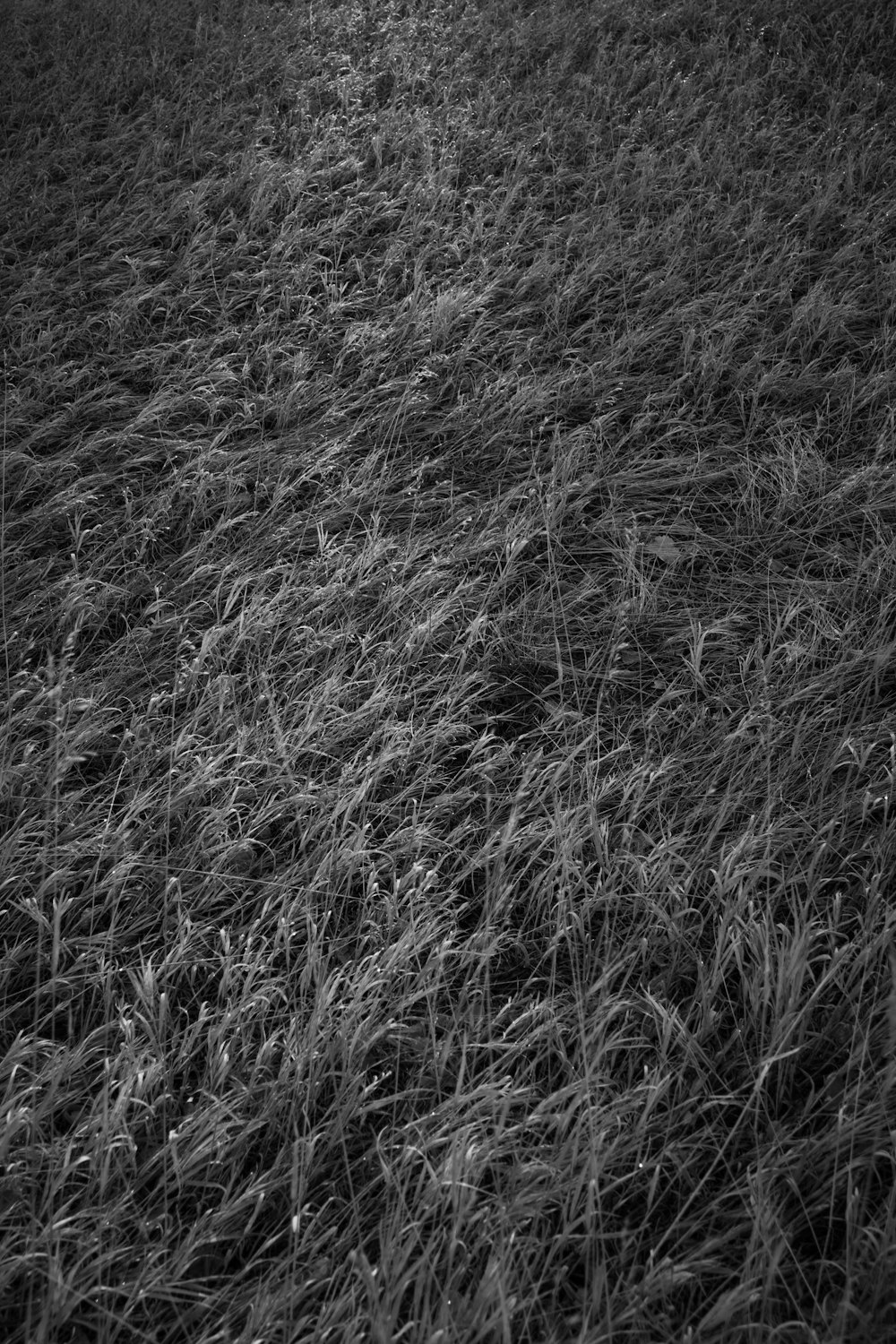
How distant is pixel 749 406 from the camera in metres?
3.80

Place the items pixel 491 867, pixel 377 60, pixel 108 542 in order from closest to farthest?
pixel 491 867 → pixel 108 542 → pixel 377 60

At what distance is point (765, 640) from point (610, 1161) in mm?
1695

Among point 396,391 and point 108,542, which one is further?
point 396,391

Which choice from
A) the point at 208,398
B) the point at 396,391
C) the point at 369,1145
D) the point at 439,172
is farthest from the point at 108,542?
the point at 439,172

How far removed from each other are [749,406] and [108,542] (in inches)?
98.2

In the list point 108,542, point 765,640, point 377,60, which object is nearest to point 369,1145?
point 765,640

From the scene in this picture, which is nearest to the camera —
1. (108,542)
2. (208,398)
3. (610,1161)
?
(610,1161)

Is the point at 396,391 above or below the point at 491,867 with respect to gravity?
Result: above

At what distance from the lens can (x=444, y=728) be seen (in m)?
2.55

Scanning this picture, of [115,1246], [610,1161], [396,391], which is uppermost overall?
[396,391]

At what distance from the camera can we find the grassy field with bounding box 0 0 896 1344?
1599 mm

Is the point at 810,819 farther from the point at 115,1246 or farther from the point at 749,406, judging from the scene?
the point at 749,406

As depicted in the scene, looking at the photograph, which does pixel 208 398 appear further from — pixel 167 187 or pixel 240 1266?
pixel 240 1266

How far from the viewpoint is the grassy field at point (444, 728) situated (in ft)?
5.24
